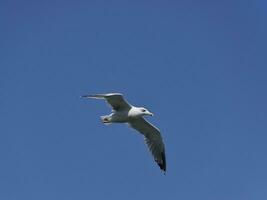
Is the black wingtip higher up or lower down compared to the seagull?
lower down

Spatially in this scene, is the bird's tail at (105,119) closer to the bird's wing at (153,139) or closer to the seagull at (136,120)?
the seagull at (136,120)

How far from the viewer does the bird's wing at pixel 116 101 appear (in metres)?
20.1

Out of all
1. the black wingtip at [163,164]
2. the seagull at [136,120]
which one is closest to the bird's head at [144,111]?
the seagull at [136,120]

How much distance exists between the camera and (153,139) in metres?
22.5

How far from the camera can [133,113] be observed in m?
21.0

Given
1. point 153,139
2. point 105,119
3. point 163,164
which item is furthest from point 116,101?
point 163,164

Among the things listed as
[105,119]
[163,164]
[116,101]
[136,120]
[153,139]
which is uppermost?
[116,101]

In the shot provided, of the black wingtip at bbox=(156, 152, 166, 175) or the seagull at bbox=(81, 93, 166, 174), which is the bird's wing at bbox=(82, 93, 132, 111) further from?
the black wingtip at bbox=(156, 152, 166, 175)

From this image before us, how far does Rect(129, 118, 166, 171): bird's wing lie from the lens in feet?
72.5

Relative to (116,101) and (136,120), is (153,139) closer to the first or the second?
(136,120)

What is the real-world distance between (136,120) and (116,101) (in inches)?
59.7

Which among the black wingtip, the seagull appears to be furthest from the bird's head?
the black wingtip

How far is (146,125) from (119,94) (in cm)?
233

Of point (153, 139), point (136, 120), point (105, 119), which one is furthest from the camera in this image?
point (153, 139)
